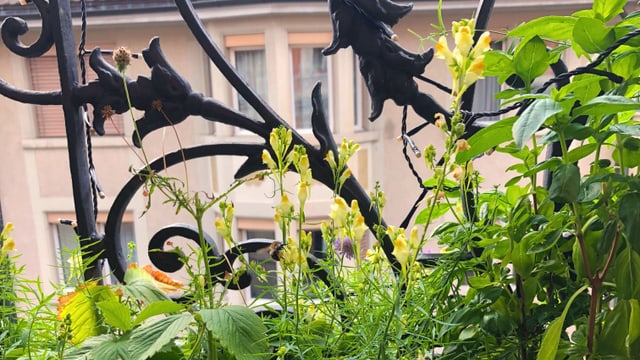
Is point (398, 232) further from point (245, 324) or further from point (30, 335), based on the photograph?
point (30, 335)

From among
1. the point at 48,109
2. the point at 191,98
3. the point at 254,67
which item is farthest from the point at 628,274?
the point at 48,109

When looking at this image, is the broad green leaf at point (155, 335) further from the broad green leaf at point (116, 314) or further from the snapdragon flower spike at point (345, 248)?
the snapdragon flower spike at point (345, 248)

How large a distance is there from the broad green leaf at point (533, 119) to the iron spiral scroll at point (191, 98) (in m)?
0.13

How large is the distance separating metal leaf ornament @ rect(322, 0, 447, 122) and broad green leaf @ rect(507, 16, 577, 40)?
0.07m

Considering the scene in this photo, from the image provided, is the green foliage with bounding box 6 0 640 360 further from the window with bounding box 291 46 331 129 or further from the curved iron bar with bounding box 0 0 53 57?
the window with bounding box 291 46 331 129

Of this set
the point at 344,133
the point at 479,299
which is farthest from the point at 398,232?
the point at 344,133

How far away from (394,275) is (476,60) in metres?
0.20

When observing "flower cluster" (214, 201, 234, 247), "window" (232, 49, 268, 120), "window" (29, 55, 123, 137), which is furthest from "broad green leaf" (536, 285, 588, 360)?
"window" (232, 49, 268, 120)

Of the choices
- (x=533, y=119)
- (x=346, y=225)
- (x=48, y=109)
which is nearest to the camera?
(x=533, y=119)

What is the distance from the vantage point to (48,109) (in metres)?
3.57

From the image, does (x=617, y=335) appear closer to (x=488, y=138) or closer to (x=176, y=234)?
(x=488, y=138)

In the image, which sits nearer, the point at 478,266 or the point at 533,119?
the point at 533,119

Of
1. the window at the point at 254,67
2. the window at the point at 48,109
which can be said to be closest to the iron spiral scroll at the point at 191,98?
the window at the point at 48,109

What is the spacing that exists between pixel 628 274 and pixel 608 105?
4.2 inches
